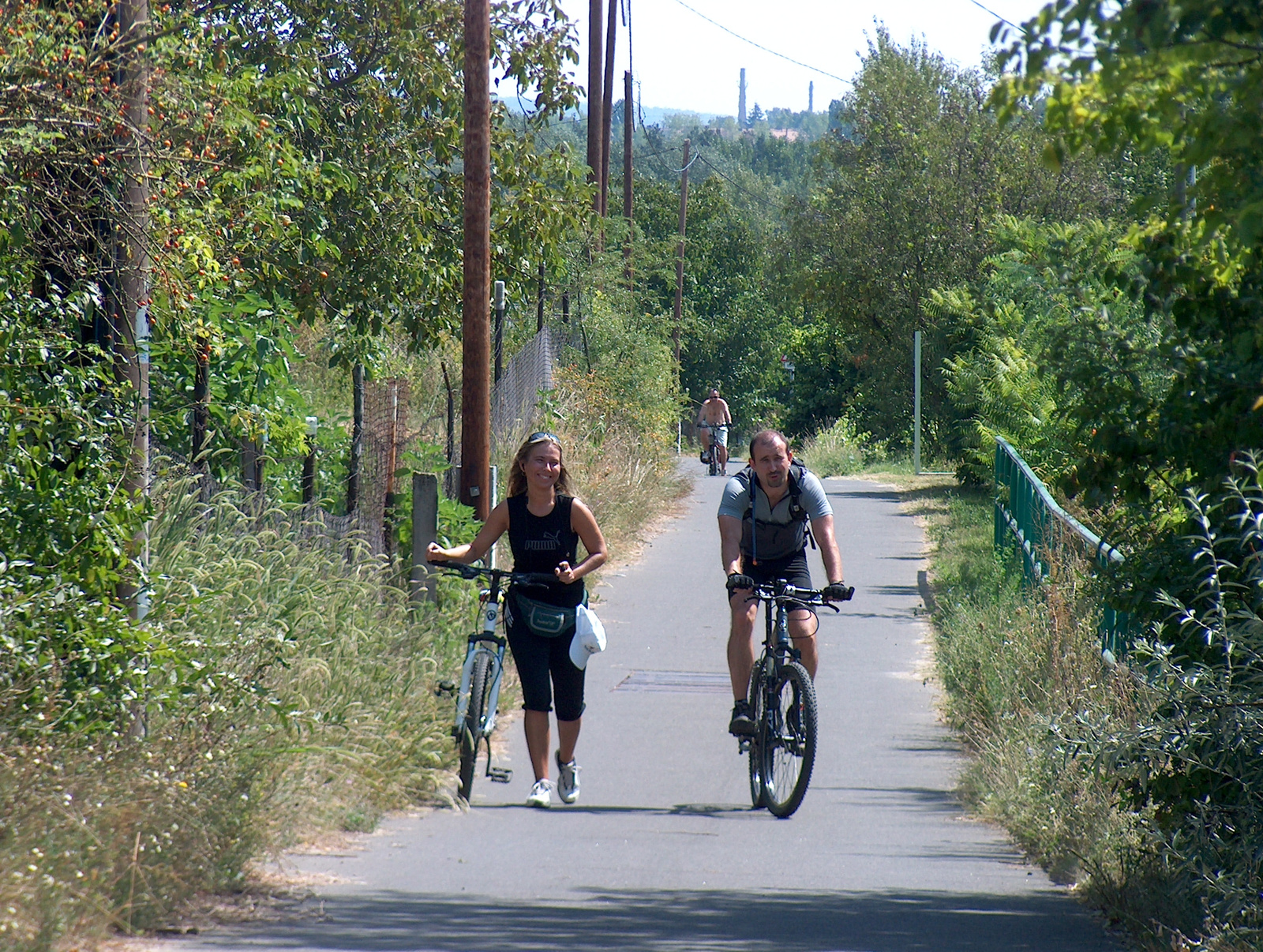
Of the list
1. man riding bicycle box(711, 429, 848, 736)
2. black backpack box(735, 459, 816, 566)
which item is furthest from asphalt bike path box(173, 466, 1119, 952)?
black backpack box(735, 459, 816, 566)

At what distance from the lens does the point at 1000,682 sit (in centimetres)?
980

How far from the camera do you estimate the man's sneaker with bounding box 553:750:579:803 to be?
8.28 meters

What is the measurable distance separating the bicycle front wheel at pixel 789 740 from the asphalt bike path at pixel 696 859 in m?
0.14

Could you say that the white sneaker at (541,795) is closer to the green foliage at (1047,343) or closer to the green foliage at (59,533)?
the green foliage at (59,533)

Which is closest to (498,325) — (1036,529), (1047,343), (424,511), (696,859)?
(424,511)

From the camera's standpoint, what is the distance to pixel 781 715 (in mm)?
8180

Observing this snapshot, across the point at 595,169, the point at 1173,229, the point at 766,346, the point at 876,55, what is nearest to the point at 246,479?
the point at 1173,229

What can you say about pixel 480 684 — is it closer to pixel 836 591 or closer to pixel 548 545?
pixel 548 545

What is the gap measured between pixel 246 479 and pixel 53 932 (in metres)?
5.27

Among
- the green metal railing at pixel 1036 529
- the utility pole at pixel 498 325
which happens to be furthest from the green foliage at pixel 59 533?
the utility pole at pixel 498 325

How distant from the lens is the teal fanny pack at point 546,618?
821 centimetres

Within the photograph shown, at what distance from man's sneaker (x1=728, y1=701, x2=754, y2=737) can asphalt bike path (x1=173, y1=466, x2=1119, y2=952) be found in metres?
0.41

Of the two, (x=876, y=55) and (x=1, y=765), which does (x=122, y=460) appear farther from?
(x=876, y=55)

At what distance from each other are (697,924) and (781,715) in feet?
8.40
